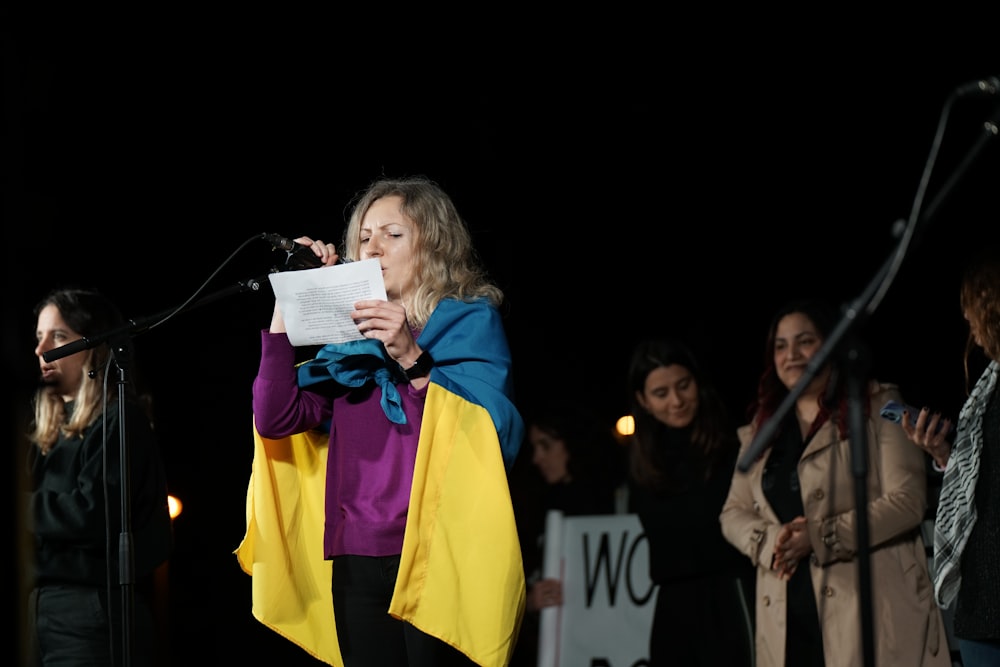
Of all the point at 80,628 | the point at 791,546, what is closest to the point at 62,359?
the point at 80,628

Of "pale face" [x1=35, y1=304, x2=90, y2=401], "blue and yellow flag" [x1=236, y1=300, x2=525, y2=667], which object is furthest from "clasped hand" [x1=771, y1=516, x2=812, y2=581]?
"pale face" [x1=35, y1=304, x2=90, y2=401]

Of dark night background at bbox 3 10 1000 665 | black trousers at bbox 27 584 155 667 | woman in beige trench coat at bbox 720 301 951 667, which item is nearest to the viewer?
black trousers at bbox 27 584 155 667

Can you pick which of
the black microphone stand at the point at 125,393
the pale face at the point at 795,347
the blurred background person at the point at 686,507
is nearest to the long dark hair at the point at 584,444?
the blurred background person at the point at 686,507

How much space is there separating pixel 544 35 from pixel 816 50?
3.58 ft

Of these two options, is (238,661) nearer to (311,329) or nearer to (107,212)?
(107,212)

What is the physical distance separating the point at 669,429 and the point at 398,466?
1.78 m

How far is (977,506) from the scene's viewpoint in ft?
9.01

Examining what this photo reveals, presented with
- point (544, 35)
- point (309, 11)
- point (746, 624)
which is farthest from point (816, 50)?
point (746, 624)

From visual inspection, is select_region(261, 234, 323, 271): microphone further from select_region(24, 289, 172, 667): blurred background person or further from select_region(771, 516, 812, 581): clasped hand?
select_region(771, 516, 812, 581): clasped hand

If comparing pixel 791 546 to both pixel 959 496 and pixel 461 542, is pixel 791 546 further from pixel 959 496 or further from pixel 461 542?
pixel 461 542

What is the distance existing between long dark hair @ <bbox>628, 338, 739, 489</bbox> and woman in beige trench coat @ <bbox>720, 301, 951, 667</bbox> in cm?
24

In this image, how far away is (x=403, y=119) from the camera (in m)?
4.80

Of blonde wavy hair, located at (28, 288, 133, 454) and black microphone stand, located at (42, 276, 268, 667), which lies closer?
black microphone stand, located at (42, 276, 268, 667)

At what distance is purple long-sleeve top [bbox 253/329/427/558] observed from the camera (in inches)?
94.1
